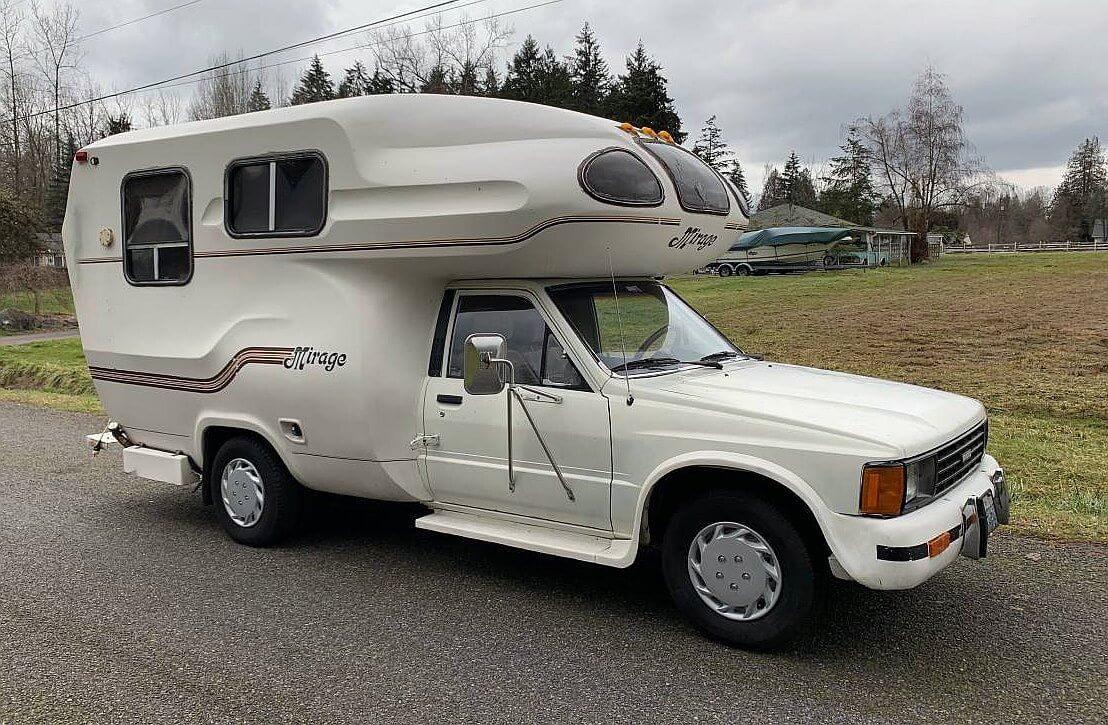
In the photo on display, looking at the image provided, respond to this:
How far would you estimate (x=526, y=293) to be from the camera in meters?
5.36

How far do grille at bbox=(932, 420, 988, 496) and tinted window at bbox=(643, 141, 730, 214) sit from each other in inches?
79.6

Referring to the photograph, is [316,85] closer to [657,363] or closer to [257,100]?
[257,100]

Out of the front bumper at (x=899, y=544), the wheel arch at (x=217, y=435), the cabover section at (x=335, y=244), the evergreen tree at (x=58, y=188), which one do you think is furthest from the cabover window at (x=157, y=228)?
the evergreen tree at (x=58, y=188)

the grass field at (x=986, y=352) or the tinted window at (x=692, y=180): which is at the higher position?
the tinted window at (x=692, y=180)

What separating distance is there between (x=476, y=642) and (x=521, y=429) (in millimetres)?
1166

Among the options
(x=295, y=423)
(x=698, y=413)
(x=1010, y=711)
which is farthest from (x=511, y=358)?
(x=1010, y=711)

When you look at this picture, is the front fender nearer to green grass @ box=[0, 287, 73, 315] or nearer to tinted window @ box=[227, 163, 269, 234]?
tinted window @ box=[227, 163, 269, 234]

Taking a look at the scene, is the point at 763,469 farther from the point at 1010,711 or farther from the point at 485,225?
the point at 485,225

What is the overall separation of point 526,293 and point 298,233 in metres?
1.60

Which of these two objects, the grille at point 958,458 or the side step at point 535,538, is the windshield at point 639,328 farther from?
the grille at point 958,458

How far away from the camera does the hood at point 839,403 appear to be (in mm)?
4238

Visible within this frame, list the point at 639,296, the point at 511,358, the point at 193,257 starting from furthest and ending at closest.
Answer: the point at 193,257 → the point at 639,296 → the point at 511,358

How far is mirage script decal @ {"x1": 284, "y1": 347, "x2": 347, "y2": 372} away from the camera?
5625mm

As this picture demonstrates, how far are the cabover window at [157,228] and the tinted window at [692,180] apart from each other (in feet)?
11.0
